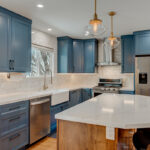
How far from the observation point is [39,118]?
9.50ft

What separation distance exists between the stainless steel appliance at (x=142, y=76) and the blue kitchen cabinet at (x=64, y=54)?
1974 mm

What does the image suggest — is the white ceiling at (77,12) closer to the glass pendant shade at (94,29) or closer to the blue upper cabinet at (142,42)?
the blue upper cabinet at (142,42)

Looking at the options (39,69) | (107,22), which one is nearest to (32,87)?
(39,69)

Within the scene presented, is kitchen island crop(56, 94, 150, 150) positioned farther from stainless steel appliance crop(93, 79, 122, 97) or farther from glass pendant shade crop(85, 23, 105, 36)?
stainless steel appliance crop(93, 79, 122, 97)

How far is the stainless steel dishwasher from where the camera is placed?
2.73m

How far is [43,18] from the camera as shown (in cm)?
300

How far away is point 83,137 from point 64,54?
3.40m

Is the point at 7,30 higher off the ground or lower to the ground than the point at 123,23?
lower

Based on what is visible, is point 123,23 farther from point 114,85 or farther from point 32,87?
point 32,87

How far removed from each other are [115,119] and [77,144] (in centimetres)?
45

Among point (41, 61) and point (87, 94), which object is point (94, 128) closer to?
point (41, 61)

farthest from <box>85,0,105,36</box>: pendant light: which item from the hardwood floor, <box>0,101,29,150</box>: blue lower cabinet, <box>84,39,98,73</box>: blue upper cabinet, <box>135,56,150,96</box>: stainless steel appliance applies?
<box>84,39,98,73</box>: blue upper cabinet

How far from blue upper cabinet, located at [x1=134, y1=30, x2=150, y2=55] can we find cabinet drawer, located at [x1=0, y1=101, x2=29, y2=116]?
10.2 feet

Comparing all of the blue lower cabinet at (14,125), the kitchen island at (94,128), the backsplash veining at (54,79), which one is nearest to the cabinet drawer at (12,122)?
the blue lower cabinet at (14,125)
